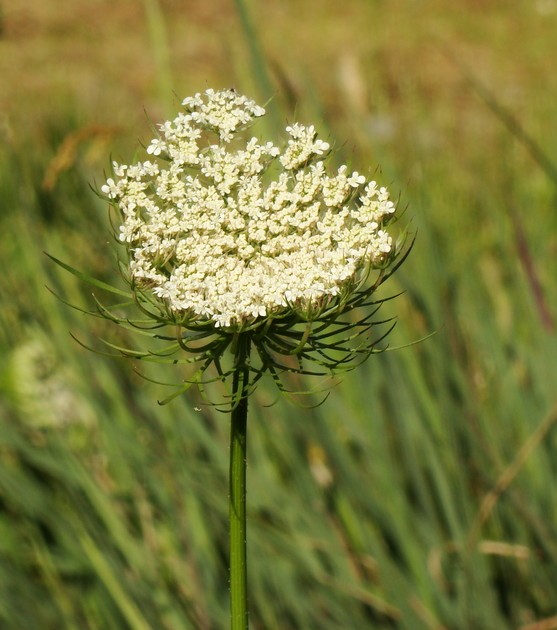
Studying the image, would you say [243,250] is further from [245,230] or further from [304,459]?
[304,459]

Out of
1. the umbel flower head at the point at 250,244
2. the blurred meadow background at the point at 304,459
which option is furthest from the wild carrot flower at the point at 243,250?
the blurred meadow background at the point at 304,459

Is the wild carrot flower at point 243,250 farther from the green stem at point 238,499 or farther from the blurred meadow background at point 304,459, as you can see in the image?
the blurred meadow background at point 304,459

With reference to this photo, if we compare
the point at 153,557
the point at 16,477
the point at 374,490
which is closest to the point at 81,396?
the point at 16,477

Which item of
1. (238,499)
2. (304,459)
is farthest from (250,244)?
(304,459)

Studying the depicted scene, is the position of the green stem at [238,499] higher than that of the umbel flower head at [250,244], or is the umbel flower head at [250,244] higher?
the umbel flower head at [250,244]

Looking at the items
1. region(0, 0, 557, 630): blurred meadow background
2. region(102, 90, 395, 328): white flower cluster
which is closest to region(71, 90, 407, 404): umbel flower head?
region(102, 90, 395, 328): white flower cluster

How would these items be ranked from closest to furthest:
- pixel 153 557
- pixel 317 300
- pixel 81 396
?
1. pixel 317 300
2. pixel 153 557
3. pixel 81 396

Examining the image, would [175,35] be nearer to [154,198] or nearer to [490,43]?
[490,43]

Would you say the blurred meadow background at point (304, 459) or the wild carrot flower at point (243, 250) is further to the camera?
the blurred meadow background at point (304, 459)
